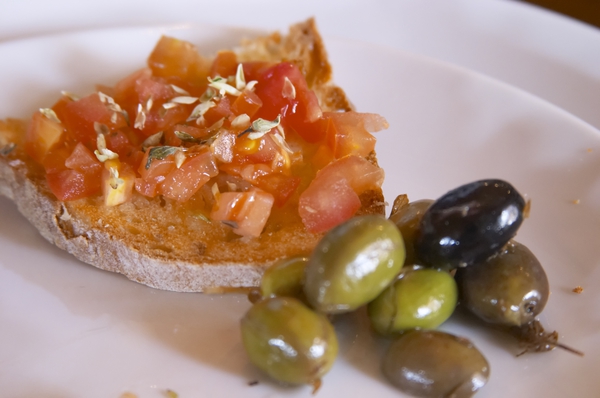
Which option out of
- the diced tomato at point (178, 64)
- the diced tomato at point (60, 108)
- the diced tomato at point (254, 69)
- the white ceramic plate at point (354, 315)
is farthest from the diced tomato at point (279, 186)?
the diced tomato at point (60, 108)

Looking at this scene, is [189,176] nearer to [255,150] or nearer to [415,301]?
[255,150]

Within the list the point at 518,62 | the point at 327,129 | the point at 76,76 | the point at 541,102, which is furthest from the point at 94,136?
the point at 518,62

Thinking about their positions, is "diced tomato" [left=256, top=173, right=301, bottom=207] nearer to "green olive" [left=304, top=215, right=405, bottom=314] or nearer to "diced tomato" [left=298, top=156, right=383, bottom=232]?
"diced tomato" [left=298, top=156, right=383, bottom=232]

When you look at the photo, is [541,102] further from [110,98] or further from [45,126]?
[45,126]

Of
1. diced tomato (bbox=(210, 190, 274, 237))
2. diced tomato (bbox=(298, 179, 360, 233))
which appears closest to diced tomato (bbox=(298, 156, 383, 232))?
diced tomato (bbox=(298, 179, 360, 233))

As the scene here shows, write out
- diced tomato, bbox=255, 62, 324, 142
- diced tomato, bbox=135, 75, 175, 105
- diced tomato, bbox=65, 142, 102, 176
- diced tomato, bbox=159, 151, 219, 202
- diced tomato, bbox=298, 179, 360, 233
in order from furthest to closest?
diced tomato, bbox=135, 75, 175, 105
diced tomato, bbox=255, 62, 324, 142
diced tomato, bbox=65, 142, 102, 176
diced tomato, bbox=159, 151, 219, 202
diced tomato, bbox=298, 179, 360, 233

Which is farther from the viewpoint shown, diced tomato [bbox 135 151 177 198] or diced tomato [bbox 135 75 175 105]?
diced tomato [bbox 135 75 175 105]

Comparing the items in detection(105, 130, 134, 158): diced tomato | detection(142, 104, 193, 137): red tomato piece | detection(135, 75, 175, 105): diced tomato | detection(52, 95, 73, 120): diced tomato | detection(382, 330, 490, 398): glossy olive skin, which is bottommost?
detection(382, 330, 490, 398): glossy olive skin
